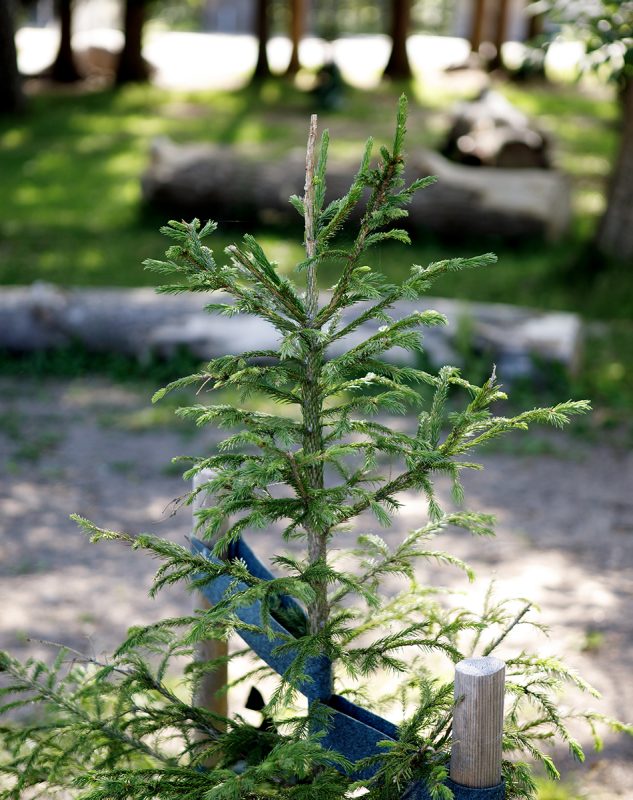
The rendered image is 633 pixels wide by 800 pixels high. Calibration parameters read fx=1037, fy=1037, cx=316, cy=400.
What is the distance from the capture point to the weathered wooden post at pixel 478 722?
6.93 ft

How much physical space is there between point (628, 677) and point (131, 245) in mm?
8002

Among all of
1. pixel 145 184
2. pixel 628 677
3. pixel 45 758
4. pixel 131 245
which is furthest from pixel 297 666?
pixel 145 184

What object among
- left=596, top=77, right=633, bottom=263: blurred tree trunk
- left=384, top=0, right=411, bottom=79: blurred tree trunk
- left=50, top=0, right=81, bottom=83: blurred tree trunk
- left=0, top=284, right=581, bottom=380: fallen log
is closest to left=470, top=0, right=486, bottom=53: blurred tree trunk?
left=384, top=0, right=411, bottom=79: blurred tree trunk

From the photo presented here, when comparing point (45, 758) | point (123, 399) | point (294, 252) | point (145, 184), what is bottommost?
point (45, 758)

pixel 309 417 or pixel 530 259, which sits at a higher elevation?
pixel 530 259

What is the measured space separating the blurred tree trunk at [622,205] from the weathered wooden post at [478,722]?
8004 mm

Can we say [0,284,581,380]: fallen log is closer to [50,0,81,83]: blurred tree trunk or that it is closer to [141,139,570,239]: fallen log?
[141,139,570,239]: fallen log

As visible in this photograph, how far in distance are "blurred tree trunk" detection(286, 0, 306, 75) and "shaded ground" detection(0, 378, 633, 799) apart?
15086 millimetres

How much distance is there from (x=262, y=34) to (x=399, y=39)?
109 inches

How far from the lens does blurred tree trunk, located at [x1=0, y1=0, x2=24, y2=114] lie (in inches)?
652

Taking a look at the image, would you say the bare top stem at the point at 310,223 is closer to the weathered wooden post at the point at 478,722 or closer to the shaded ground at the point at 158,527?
the weathered wooden post at the point at 478,722

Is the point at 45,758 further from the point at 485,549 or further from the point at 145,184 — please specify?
the point at 145,184

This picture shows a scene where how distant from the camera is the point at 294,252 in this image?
10.5m

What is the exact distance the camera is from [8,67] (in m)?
17.2
